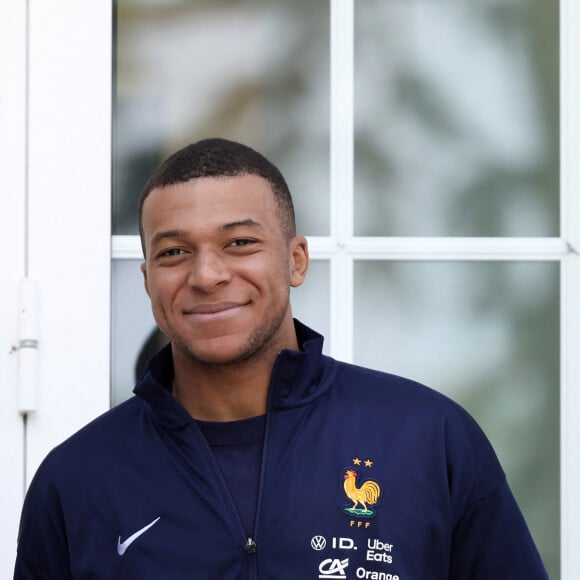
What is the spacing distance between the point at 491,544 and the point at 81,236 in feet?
3.76

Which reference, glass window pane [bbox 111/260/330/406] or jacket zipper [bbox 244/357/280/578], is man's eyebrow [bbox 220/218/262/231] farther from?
glass window pane [bbox 111/260/330/406]

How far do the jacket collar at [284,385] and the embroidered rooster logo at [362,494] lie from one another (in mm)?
169

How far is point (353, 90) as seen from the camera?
2.84 meters

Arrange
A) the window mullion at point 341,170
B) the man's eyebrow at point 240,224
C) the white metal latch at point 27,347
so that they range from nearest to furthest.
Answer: the man's eyebrow at point 240,224
the white metal latch at point 27,347
the window mullion at point 341,170

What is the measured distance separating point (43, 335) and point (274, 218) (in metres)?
0.74

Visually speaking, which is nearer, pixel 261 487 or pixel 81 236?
pixel 261 487

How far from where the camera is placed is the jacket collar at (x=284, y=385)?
86.1 inches

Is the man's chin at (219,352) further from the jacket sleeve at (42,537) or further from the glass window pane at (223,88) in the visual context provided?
the glass window pane at (223,88)

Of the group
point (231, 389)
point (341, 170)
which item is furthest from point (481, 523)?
point (341, 170)

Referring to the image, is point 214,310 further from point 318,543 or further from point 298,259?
point 318,543

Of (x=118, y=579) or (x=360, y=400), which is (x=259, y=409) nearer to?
(x=360, y=400)

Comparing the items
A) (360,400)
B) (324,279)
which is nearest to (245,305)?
(360,400)

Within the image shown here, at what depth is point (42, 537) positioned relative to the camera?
7.39ft

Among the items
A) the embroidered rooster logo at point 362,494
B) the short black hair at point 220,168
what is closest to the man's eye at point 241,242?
the short black hair at point 220,168
